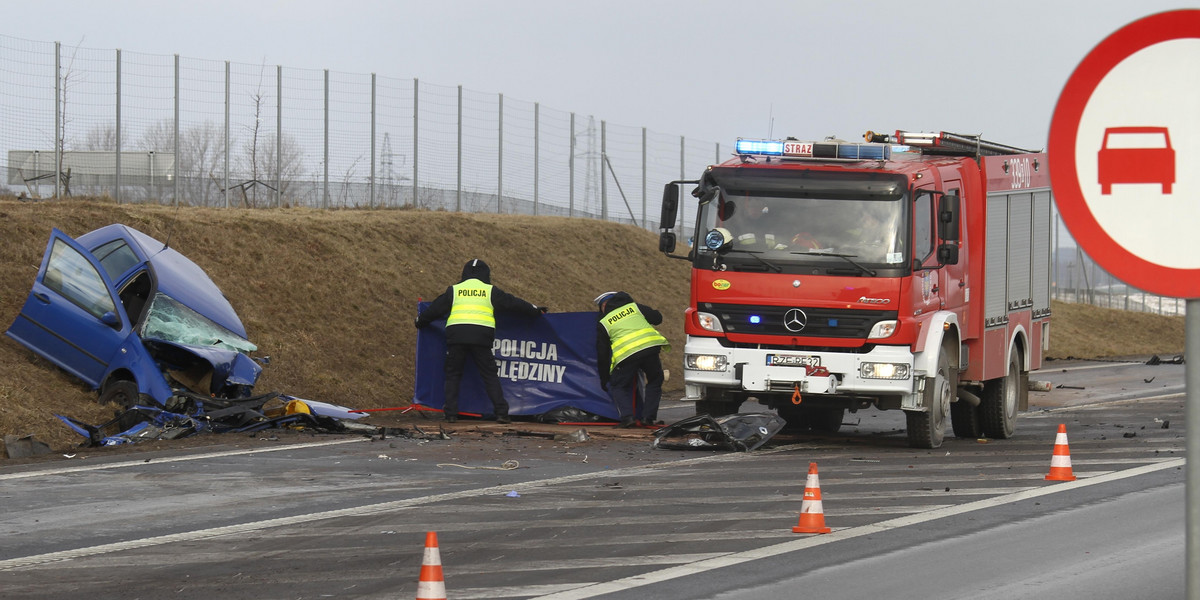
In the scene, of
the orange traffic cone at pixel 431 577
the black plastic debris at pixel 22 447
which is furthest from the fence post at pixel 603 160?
the orange traffic cone at pixel 431 577

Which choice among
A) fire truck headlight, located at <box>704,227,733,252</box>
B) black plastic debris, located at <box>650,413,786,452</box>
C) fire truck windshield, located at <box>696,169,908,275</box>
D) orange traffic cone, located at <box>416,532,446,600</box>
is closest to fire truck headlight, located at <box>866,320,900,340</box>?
fire truck windshield, located at <box>696,169,908,275</box>

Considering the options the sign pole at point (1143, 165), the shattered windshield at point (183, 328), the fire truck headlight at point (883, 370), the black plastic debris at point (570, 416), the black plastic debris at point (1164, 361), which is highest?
the sign pole at point (1143, 165)

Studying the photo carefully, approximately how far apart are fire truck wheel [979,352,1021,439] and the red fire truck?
1.42m

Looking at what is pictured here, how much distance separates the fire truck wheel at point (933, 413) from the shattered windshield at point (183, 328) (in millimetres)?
7266

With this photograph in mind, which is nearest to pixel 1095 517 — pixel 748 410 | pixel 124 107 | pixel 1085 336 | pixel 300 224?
pixel 748 410

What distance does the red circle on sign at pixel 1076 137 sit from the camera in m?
3.75

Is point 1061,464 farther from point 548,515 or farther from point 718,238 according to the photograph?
point 548,515

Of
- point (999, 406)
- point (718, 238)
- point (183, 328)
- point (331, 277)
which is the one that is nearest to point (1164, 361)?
point (999, 406)

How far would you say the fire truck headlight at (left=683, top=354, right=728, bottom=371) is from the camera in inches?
559

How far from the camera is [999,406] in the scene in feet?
53.2

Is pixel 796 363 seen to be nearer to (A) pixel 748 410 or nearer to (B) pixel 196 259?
(A) pixel 748 410

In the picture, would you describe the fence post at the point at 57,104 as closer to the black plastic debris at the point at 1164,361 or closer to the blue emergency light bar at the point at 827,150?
the blue emergency light bar at the point at 827,150

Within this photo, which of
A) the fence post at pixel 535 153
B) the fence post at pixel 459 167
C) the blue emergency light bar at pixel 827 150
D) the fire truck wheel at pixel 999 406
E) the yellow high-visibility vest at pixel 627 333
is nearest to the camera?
the blue emergency light bar at pixel 827 150

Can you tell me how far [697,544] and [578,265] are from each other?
22614 mm
